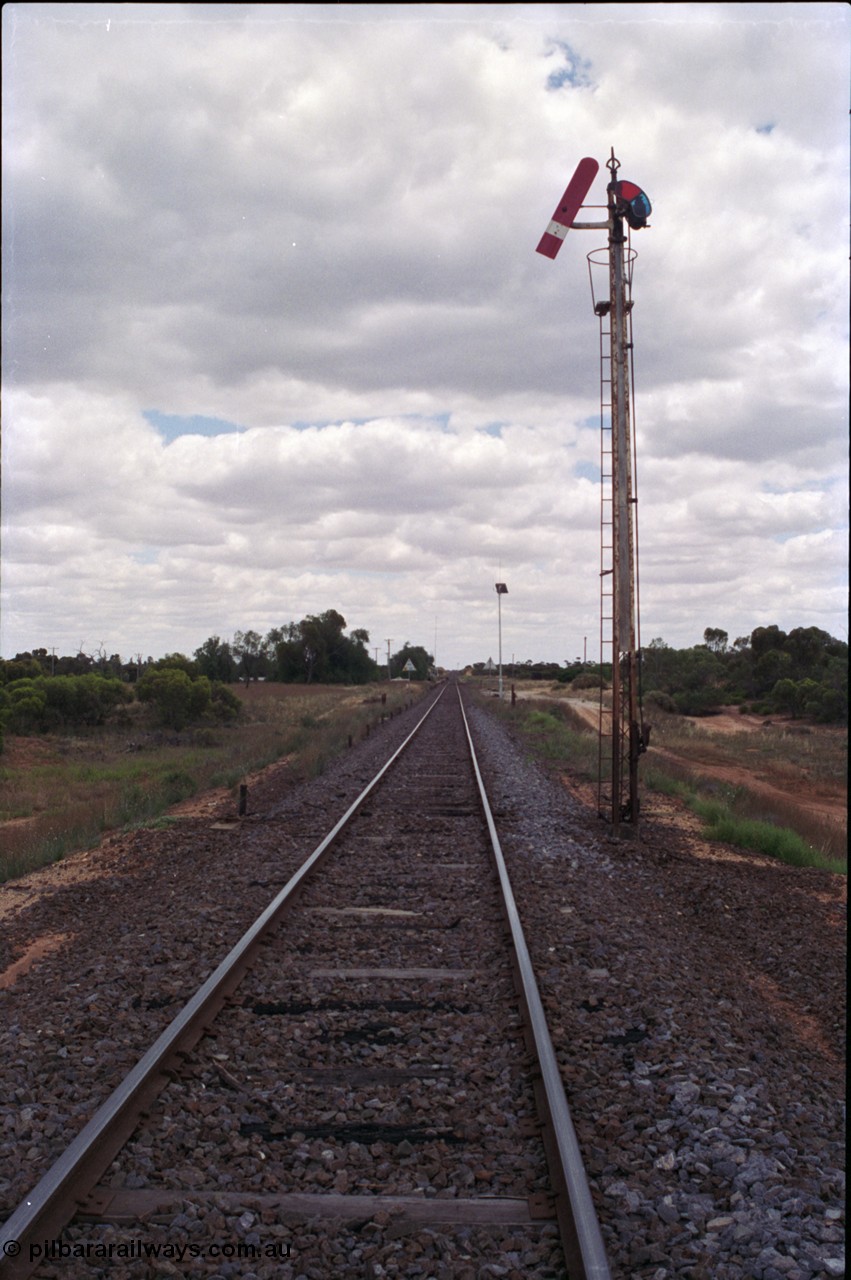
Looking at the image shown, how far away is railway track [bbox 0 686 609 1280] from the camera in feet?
12.1

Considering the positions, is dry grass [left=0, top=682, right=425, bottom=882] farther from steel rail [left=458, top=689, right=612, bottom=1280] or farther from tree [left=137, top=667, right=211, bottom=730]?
steel rail [left=458, top=689, right=612, bottom=1280]

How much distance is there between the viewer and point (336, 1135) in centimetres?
461

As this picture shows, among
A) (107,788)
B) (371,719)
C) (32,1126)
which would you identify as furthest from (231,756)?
(32,1126)

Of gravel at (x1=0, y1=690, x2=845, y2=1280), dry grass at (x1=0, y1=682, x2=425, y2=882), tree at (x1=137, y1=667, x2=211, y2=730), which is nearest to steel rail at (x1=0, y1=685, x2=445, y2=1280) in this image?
gravel at (x1=0, y1=690, x2=845, y2=1280)

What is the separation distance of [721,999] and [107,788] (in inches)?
692

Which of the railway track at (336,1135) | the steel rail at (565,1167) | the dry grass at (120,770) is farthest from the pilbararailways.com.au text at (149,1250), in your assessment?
the dry grass at (120,770)

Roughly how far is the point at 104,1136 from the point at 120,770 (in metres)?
21.9

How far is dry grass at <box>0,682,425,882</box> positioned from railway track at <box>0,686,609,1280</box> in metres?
7.20

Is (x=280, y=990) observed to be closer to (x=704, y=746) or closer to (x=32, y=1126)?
(x=32, y=1126)

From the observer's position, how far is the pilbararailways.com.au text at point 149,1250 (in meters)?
3.63

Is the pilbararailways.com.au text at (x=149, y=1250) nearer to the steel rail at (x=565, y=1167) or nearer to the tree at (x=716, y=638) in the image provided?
the steel rail at (x=565, y=1167)

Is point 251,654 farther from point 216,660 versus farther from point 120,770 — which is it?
point 120,770

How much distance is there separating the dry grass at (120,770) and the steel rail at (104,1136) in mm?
7045

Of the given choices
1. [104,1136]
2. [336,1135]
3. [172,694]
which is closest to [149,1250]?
[104,1136]
